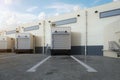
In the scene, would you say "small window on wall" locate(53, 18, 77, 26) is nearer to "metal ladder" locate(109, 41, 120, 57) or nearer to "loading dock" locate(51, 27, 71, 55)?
"loading dock" locate(51, 27, 71, 55)

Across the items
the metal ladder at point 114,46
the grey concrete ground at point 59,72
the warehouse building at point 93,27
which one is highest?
the warehouse building at point 93,27

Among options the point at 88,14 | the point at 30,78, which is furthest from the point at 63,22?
the point at 30,78

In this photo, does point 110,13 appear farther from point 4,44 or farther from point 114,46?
point 4,44

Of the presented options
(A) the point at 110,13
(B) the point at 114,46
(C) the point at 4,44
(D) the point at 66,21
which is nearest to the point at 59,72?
(B) the point at 114,46

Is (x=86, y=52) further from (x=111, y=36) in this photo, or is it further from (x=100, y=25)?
(x=111, y=36)

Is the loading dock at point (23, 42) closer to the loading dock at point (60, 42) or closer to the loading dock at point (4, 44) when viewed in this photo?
the loading dock at point (4, 44)

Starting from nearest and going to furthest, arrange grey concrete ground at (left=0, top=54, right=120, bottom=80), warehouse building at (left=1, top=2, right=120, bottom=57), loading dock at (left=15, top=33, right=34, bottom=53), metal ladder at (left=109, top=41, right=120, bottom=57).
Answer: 1. grey concrete ground at (left=0, top=54, right=120, bottom=80)
2. metal ladder at (left=109, top=41, right=120, bottom=57)
3. warehouse building at (left=1, top=2, right=120, bottom=57)
4. loading dock at (left=15, top=33, right=34, bottom=53)

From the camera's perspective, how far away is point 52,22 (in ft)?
104

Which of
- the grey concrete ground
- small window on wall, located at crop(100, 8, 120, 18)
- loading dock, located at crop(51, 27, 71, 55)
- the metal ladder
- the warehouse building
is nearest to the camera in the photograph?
the grey concrete ground

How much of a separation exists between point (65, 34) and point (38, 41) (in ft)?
33.9

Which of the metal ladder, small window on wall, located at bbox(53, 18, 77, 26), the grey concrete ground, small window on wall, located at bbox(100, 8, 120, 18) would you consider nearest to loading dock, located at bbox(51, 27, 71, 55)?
small window on wall, located at bbox(53, 18, 77, 26)

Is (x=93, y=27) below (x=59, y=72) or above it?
above

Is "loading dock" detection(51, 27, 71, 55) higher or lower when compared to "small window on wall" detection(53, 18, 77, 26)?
lower

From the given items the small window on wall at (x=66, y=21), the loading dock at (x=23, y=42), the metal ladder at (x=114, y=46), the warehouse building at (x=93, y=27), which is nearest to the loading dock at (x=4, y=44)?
the loading dock at (x=23, y=42)
